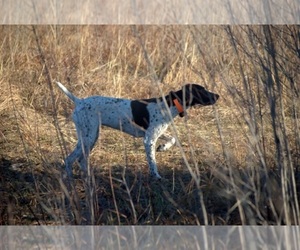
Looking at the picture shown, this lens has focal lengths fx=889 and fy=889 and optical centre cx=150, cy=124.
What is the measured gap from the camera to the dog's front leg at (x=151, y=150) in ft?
12.2

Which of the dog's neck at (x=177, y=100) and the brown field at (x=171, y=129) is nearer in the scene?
the brown field at (x=171, y=129)

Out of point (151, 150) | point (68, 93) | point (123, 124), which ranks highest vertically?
point (68, 93)

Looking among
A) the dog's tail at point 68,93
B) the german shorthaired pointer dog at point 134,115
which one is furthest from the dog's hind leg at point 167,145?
the dog's tail at point 68,93

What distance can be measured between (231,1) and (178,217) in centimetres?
88

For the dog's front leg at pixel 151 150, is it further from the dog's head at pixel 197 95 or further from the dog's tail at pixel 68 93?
the dog's tail at pixel 68 93

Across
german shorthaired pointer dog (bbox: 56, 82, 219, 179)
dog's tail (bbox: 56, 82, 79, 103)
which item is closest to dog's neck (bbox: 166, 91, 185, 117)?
german shorthaired pointer dog (bbox: 56, 82, 219, 179)

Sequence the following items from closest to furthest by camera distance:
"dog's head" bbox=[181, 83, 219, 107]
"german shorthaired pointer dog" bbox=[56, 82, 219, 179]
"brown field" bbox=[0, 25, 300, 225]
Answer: "brown field" bbox=[0, 25, 300, 225] → "dog's head" bbox=[181, 83, 219, 107] → "german shorthaired pointer dog" bbox=[56, 82, 219, 179]

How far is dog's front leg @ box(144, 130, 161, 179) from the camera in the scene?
12.2 ft

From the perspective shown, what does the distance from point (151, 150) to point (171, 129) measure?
173 millimetres

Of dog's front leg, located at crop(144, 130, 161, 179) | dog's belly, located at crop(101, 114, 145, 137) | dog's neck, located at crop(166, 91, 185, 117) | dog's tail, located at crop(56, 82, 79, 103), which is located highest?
dog's tail, located at crop(56, 82, 79, 103)

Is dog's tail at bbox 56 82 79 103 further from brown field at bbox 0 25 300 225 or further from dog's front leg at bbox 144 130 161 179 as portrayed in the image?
dog's front leg at bbox 144 130 161 179

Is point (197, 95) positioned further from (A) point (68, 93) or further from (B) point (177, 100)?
(A) point (68, 93)

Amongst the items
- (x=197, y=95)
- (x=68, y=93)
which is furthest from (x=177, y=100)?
(x=68, y=93)

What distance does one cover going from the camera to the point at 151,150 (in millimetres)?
3906
